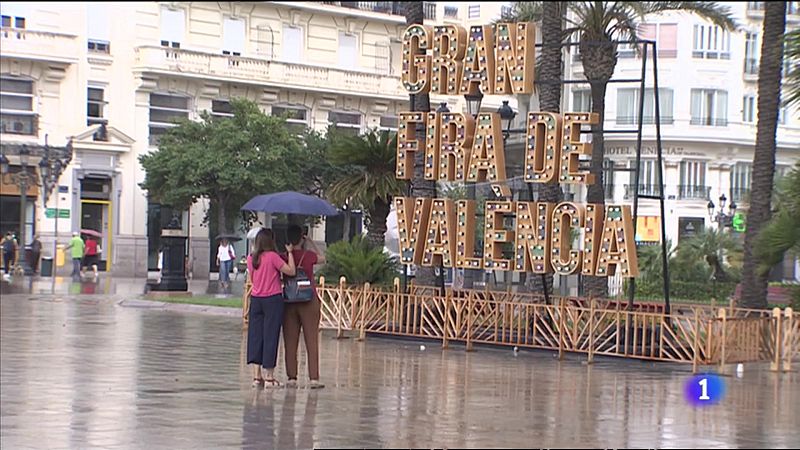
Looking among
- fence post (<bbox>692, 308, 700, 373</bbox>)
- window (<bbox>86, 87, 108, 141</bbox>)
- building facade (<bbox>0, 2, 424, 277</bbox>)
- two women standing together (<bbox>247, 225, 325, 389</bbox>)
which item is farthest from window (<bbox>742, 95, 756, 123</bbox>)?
two women standing together (<bbox>247, 225, 325, 389</bbox>)

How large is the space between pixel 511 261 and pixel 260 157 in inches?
1148

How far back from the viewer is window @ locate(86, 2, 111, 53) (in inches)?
2018

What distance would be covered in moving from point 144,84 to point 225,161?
5966mm

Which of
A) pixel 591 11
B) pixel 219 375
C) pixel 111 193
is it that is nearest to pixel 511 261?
pixel 219 375

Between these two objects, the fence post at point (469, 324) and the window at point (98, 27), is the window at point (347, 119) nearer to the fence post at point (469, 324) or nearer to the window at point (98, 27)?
the window at point (98, 27)

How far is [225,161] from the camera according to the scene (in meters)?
48.8

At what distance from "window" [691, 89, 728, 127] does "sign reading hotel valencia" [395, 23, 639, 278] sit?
131ft

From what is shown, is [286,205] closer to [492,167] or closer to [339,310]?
[339,310]

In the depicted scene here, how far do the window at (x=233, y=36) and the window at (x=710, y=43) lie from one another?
68.2 feet

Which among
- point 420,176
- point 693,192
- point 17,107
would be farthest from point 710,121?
point 420,176

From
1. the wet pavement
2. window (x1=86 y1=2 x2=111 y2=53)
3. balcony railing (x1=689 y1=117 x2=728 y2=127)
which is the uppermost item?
window (x1=86 y1=2 x2=111 y2=53)

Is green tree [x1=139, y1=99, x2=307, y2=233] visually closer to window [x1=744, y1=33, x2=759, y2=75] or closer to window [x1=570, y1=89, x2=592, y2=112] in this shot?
window [x1=570, y1=89, x2=592, y2=112]

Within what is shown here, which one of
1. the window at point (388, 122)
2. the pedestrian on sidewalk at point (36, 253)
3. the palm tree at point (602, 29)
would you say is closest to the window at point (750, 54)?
the window at point (388, 122)

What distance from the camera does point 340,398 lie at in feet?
46.6
